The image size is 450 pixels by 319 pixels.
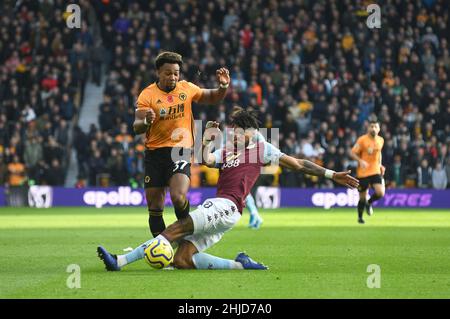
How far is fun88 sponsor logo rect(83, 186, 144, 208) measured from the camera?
30562mm

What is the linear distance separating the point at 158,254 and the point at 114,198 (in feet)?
65.3

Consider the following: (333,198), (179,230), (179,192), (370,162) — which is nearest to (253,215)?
(370,162)

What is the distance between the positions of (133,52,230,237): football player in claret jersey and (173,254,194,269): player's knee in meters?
0.70

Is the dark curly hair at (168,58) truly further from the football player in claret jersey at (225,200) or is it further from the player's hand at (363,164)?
the player's hand at (363,164)

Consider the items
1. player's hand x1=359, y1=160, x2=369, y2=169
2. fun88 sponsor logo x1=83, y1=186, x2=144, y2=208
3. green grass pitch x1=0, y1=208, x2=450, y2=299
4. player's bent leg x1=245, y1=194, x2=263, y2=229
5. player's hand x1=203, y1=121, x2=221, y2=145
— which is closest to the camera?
green grass pitch x1=0, y1=208, x2=450, y2=299

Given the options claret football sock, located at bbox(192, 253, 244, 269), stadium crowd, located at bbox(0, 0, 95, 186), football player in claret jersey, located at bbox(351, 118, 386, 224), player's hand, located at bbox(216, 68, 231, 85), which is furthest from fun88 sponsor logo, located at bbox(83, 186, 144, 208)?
claret football sock, located at bbox(192, 253, 244, 269)

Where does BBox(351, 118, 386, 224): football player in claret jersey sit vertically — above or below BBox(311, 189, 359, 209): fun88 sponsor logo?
above

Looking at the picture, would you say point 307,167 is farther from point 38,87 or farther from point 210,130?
point 38,87

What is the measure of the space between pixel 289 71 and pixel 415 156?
17.8 ft

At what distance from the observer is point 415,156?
31.0m

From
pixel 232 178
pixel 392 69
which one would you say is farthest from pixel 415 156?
pixel 232 178

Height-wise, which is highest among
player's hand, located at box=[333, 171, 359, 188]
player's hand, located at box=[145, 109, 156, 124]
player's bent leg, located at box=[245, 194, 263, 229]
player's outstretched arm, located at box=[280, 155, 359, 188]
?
player's hand, located at box=[145, 109, 156, 124]

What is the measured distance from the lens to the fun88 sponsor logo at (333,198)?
30688 millimetres

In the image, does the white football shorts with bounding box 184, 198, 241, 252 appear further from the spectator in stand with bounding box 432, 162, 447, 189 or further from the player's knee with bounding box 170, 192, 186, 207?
the spectator in stand with bounding box 432, 162, 447, 189
